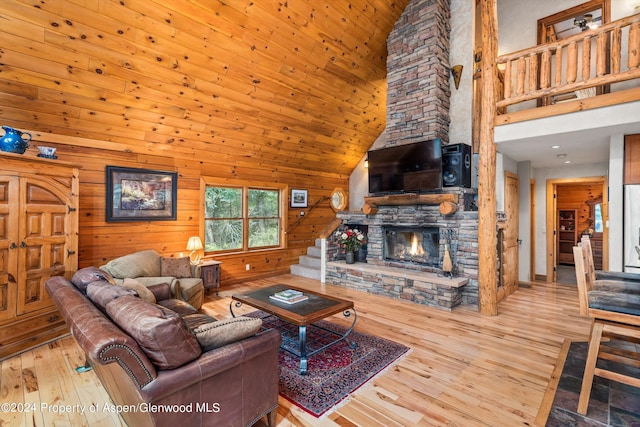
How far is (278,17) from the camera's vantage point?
4.02 metres

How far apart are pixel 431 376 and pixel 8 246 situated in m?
4.09

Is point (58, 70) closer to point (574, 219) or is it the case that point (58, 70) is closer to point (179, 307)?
point (179, 307)

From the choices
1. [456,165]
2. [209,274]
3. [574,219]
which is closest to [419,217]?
[456,165]

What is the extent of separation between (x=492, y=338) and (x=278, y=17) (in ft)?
15.5

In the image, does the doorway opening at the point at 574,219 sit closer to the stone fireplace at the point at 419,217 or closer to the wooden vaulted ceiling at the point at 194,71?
the stone fireplace at the point at 419,217

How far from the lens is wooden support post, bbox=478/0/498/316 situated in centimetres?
414

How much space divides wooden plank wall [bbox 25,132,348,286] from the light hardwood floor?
1.56 meters

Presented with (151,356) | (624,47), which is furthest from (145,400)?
(624,47)

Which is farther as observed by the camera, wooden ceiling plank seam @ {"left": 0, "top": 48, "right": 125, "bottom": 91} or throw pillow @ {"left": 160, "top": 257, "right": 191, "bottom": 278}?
throw pillow @ {"left": 160, "top": 257, "right": 191, "bottom": 278}

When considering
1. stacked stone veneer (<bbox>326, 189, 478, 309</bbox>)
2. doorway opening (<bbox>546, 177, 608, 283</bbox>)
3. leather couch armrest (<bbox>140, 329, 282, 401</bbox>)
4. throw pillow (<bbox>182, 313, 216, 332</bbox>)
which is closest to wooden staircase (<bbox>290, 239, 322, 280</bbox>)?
stacked stone veneer (<bbox>326, 189, 478, 309</bbox>)

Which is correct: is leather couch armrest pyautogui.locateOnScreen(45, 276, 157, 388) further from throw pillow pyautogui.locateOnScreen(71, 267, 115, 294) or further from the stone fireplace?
the stone fireplace

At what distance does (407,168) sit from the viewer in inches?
196

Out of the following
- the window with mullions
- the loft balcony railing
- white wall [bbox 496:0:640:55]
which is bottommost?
the window with mullions

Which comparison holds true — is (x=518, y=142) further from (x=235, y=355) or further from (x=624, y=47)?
(x=235, y=355)
